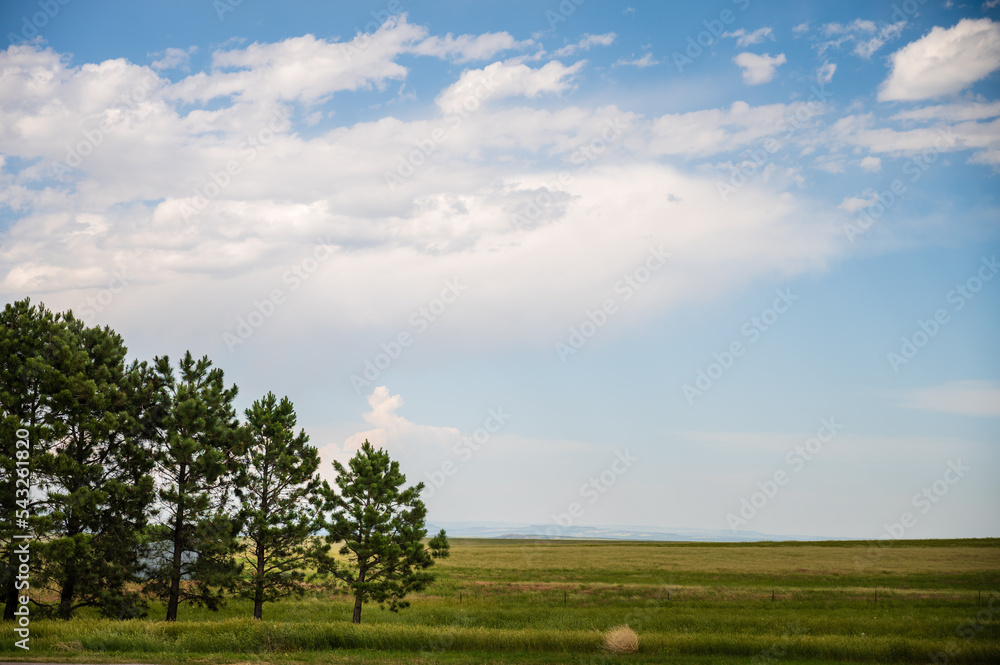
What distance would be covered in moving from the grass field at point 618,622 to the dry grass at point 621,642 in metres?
0.48

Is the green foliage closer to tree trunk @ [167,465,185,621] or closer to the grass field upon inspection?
the grass field

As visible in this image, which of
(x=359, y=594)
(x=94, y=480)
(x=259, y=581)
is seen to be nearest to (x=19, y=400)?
(x=94, y=480)

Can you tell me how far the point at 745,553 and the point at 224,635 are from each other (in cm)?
8565

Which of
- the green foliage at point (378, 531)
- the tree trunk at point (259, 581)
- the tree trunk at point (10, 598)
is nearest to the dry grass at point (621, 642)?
the green foliage at point (378, 531)

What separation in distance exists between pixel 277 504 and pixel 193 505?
4.30 meters

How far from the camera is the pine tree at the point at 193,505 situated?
3062 cm

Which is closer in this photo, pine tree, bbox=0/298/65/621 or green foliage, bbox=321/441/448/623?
pine tree, bbox=0/298/65/621

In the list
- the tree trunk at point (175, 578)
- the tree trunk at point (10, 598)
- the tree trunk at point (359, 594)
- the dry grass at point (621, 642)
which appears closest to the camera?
the dry grass at point (621, 642)

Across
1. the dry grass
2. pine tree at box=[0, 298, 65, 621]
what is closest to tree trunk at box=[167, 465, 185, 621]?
pine tree at box=[0, 298, 65, 621]

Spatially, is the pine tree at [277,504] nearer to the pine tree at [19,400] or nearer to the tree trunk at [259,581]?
the tree trunk at [259,581]

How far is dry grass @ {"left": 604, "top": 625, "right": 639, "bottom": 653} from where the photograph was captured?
25031 millimetres

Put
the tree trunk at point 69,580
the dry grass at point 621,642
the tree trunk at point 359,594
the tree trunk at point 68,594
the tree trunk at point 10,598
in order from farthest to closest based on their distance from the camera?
the tree trunk at point 359,594
the tree trunk at point 68,594
the tree trunk at point 69,580
the tree trunk at point 10,598
the dry grass at point 621,642

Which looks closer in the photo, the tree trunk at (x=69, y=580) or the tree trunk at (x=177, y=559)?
the tree trunk at (x=69, y=580)

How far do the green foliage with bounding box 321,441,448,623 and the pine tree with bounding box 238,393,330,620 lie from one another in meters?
1.28
